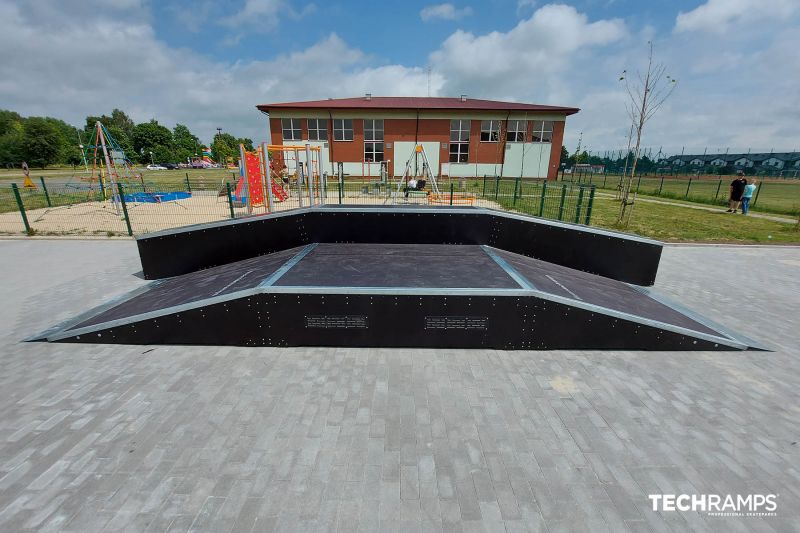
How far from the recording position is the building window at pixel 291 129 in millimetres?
32656

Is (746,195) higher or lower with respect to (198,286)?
higher

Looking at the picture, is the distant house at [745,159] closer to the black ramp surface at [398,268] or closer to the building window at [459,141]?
the building window at [459,141]

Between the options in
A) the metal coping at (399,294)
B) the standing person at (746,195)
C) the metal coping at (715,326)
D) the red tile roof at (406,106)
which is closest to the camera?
the metal coping at (399,294)

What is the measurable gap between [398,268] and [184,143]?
434ft

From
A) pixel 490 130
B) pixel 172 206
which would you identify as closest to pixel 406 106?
pixel 490 130

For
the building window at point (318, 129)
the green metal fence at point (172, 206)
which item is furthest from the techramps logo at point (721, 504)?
the building window at point (318, 129)

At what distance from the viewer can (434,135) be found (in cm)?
3228

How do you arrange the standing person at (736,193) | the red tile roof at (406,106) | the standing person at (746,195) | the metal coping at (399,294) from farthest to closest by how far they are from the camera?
the red tile roof at (406,106), the standing person at (736,193), the standing person at (746,195), the metal coping at (399,294)

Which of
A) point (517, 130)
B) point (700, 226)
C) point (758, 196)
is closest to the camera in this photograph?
point (700, 226)

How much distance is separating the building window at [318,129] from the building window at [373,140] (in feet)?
12.9

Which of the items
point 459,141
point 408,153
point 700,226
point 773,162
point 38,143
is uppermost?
point 38,143

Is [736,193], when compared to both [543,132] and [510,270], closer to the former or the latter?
[543,132]

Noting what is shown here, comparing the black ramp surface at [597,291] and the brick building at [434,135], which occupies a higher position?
the brick building at [434,135]

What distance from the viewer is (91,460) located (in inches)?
106
